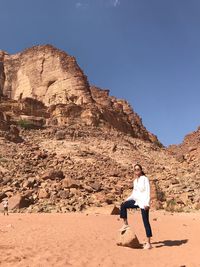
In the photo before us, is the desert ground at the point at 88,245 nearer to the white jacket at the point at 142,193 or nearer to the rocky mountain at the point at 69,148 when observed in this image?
the white jacket at the point at 142,193

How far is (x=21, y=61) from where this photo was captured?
65125 mm

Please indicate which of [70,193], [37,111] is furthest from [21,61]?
[70,193]

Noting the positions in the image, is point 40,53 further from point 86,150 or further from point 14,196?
point 14,196

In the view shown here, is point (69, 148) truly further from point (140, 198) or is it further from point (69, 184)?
point (140, 198)

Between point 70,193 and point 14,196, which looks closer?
point 14,196

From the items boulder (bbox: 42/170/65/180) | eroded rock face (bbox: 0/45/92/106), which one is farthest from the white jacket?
eroded rock face (bbox: 0/45/92/106)

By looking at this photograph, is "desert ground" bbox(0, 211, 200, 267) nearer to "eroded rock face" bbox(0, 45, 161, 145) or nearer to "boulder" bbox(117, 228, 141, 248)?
"boulder" bbox(117, 228, 141, 248)

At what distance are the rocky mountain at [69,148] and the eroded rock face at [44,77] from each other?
0.13 meters

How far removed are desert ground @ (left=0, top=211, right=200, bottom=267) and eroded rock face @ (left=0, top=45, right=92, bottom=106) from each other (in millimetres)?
42552

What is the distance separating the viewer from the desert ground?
6.32 meters

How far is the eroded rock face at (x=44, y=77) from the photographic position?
54844 millimetres

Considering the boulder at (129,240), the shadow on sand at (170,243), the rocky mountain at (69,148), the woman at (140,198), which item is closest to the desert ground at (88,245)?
the shadow on sand at (170,243)

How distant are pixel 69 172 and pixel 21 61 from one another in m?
45.6

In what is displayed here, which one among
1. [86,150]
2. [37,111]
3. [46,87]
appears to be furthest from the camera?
[46,87]
